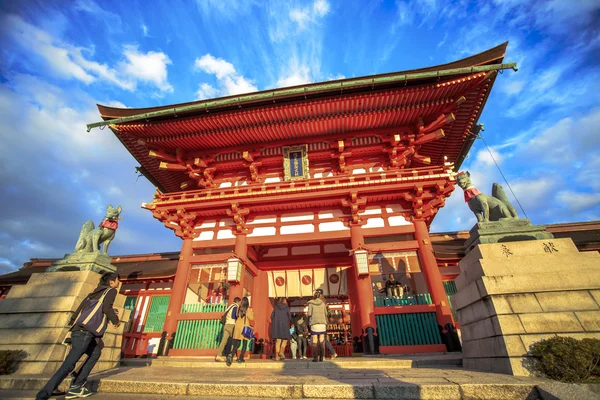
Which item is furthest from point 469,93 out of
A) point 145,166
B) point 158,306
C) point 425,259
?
point 158,306

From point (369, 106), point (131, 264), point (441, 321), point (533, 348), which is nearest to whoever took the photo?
point (533, 348)

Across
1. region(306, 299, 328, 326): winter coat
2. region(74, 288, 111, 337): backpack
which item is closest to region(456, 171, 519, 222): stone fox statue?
region(306, 299, 328, 326): winter coat

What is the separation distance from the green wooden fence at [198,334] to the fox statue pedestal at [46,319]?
2.66 m

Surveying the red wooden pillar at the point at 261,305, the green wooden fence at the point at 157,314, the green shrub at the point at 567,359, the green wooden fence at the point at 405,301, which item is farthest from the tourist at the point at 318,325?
the green wooden fence at the point at 157,314

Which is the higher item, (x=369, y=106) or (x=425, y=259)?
(x=369, y=106)

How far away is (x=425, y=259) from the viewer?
29.7 feet

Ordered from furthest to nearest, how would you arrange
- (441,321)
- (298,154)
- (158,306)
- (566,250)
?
(158,306) → (298,154) → (441,321) → (566,250)

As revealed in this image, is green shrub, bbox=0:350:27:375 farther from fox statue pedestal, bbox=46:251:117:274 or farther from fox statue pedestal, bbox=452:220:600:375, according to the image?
fox statue pedestal, bbox=452:220:600:375

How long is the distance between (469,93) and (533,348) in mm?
8420

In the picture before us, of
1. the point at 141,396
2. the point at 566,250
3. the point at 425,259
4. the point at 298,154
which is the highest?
the point at 298,154

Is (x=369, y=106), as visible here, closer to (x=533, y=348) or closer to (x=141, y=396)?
(x=533, y=348)

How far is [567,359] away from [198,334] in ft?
30.8

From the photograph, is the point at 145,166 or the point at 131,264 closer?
the point at 145,166

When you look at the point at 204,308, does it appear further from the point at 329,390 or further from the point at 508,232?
the point at 508,232
